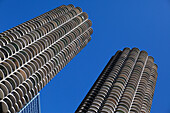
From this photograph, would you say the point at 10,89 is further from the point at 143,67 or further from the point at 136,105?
the point at 143,67

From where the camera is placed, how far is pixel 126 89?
10531 cm

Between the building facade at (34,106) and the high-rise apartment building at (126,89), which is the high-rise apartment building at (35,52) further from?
the building facade at (34,106)

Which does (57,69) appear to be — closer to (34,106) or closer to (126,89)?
(126,89)

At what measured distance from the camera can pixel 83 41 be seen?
170 metres

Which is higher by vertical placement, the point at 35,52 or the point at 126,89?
the point at 126,89

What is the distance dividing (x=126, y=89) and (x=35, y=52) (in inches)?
1717

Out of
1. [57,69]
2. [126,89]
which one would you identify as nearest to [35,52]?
[57,69]

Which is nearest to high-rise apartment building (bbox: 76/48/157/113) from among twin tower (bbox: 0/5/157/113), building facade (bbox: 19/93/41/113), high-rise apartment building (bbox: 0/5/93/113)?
twin tower (bbox: 0/5/157/113)

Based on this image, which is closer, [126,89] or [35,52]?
[126,89]

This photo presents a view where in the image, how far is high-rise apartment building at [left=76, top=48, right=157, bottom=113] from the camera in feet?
307

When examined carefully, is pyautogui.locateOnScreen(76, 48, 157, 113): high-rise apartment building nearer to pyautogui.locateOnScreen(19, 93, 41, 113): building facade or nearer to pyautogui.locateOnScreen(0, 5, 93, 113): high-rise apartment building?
pyautogui.locateOnScreen(0, 5, 93, 113): high-rise apartment building

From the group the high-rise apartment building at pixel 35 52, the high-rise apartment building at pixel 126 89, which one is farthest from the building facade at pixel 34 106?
the high-rise apartment building at pixel 126 89

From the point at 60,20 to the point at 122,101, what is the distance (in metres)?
68.1

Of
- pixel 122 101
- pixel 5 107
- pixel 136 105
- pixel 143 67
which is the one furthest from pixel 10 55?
pixel 143 67
